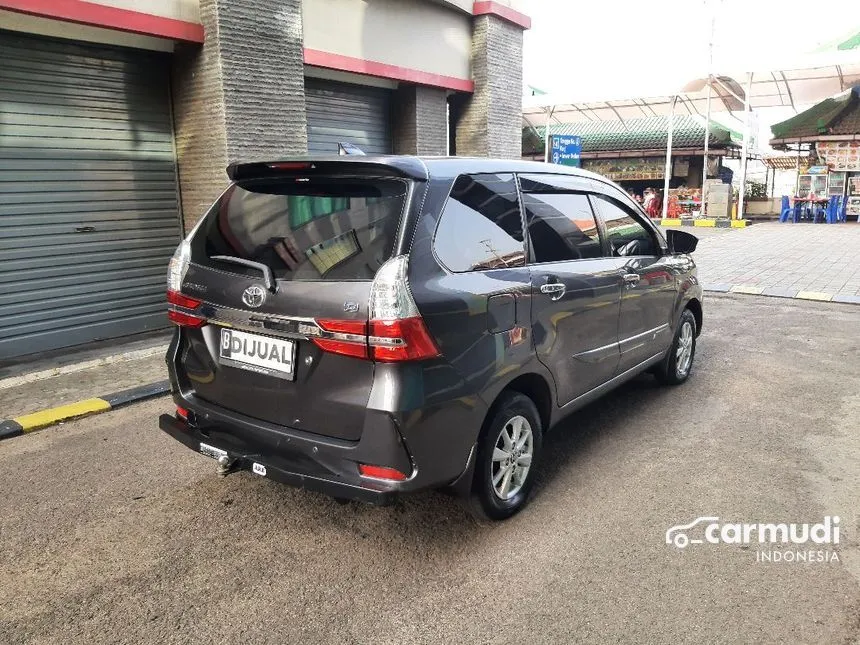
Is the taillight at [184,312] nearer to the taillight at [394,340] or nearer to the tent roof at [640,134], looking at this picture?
the taillight at [394,340]

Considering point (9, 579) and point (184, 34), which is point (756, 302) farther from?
point (9, 579)

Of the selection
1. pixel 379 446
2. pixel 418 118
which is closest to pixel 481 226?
pixel 379 446

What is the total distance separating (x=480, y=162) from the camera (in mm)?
3377

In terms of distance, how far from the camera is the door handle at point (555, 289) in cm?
341

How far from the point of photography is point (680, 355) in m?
5.43

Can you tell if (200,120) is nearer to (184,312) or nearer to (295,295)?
(184,312)

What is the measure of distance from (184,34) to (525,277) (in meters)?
5.59

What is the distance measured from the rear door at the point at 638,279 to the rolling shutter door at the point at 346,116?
5400mm

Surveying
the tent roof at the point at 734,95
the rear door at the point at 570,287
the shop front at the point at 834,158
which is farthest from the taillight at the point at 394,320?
the shop front at the point at 834,158

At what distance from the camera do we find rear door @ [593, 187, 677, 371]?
14.1 ft

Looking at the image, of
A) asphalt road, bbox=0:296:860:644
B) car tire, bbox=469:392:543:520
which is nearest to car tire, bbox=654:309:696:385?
asphalt road, bbox=0:296:860:644

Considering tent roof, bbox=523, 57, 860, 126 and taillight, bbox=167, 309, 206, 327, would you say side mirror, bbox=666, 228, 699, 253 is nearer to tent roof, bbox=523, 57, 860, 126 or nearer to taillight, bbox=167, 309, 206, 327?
taillight, bbox=167, 309, 206, 327

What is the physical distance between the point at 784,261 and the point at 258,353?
500 inches

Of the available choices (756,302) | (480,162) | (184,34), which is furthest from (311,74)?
(756,302)
